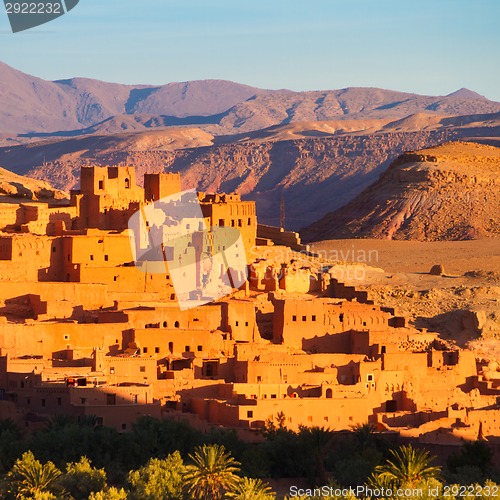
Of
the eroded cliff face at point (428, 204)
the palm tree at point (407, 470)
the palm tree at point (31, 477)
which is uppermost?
the eroded cliff face at point (428, 204)

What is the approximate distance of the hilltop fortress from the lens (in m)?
45.0

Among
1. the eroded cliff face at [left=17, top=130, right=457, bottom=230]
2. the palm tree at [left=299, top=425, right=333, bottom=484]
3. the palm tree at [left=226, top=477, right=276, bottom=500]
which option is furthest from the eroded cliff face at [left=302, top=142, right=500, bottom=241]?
the eroded cliff face at [left=17, top=130, right=457, bottom=230]

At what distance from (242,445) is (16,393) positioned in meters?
6.54

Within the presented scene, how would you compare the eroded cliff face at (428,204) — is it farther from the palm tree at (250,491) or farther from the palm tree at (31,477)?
the palm tree at (250,491)

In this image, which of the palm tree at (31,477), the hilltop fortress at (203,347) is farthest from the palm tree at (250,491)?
the hilltop fortress at (203,347)

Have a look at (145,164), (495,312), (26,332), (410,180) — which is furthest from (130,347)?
(145,164)

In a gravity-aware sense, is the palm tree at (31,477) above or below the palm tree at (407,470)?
below

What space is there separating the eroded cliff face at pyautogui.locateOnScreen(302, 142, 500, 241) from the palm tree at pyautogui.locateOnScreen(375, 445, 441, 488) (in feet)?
148

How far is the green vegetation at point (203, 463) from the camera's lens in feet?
126

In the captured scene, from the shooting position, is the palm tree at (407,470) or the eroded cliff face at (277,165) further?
the eroded cliff face at (277,165)

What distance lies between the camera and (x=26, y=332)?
4772 centimetres

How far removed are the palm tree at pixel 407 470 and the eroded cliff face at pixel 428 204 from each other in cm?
4499

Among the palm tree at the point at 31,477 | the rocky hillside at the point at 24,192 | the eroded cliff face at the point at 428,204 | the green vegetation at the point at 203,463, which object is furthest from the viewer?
the eroded cliff face at the point at 428,204

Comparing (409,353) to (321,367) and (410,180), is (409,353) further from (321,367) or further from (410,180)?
(410,180)
